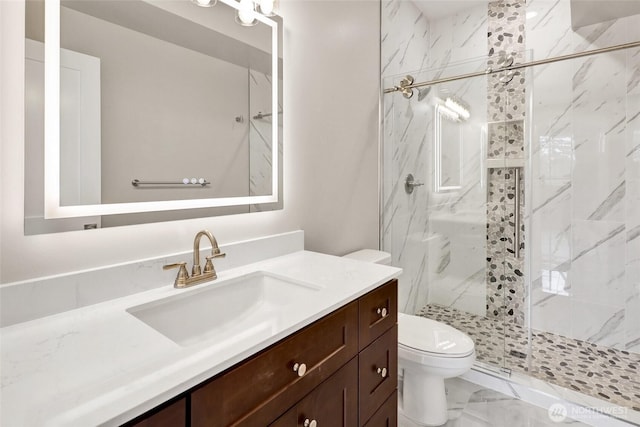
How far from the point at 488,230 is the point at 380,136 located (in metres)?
1.00

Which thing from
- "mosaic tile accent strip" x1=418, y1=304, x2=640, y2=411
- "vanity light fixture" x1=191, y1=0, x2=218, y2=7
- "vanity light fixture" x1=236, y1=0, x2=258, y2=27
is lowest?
"mosaic tile accent strip" x1=418, y1=304, x2=640, y2=411

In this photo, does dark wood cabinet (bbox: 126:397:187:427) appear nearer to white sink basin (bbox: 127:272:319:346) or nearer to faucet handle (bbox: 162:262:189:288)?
white sink basin (bbox: 127:272:319:346)

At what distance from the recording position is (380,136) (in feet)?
7.81

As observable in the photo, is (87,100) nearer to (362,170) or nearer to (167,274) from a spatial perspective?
(167,274)

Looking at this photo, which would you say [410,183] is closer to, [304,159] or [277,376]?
[304,159]

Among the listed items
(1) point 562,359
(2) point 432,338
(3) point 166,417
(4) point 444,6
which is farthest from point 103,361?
(4) point 444,6

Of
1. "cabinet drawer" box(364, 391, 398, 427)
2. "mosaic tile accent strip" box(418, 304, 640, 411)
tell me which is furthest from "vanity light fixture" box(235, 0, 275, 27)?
"mosaic tile accent strip" box(418, 304, 640, 411)

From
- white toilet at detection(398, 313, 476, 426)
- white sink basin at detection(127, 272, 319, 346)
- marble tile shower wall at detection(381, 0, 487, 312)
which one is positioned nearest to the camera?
white sink basin at detection(127, 272, 319, 346)

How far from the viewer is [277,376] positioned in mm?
761

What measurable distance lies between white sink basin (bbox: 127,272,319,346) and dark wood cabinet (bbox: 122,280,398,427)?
0.34 ft

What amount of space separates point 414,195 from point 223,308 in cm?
183

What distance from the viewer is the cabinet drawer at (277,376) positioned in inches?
24.9

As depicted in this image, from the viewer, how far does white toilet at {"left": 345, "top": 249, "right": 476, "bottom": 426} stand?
1571 millimetres

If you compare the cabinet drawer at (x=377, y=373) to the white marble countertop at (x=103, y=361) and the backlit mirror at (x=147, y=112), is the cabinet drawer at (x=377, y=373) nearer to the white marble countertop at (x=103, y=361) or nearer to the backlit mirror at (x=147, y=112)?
the white marble countertop at (x=103, y=361)
